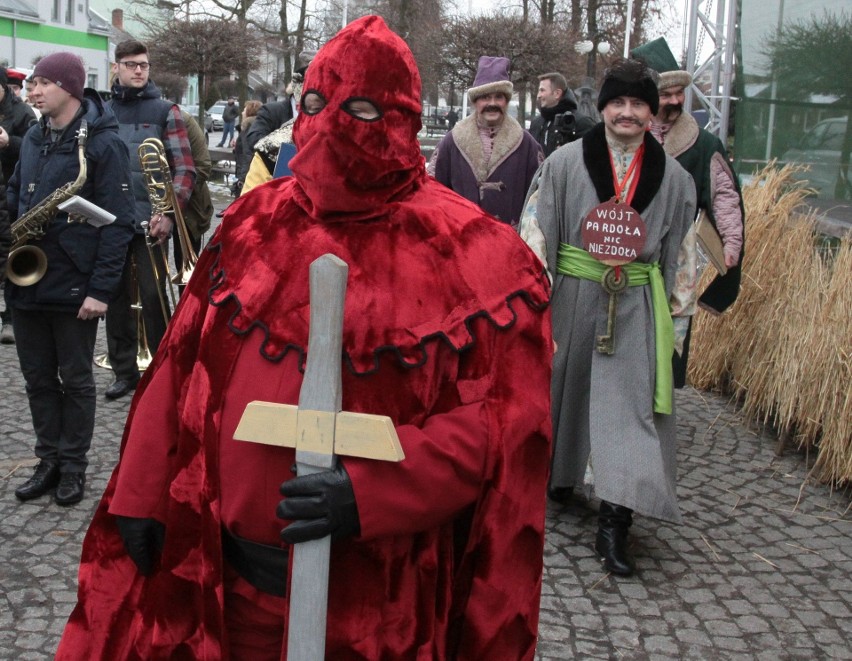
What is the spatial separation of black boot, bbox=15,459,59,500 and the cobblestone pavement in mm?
56

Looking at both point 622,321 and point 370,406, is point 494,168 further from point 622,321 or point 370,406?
point 370,406

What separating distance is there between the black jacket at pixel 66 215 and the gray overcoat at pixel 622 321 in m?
1.83

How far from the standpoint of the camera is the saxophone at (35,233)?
4434mm

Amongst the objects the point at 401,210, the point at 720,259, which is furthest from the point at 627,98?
the point at 401,210

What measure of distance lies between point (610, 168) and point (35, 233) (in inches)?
95.5

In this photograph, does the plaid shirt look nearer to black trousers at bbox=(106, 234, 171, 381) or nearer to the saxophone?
black trousers at bbox=(106, 234, 171, 381)

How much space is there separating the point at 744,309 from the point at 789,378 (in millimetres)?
948

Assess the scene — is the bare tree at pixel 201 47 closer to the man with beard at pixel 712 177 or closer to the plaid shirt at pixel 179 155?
the plaid shirt at pixel 179 155

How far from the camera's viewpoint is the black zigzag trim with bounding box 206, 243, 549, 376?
1.92 m

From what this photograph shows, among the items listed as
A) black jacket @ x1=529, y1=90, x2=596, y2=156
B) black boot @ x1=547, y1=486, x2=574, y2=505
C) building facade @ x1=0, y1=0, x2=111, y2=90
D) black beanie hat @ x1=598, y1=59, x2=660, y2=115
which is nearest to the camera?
black beanie hat @ x1=598, y1=59, x2=660, y2=115

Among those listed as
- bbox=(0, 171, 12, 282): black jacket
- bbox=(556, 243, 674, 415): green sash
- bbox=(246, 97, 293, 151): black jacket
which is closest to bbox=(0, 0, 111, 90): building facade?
bbox=(246, 97, 293, 151): black jacket

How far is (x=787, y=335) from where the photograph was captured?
235 inches

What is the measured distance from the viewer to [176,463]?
210 centimetres

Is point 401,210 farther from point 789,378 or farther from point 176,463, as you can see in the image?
point 789,378
